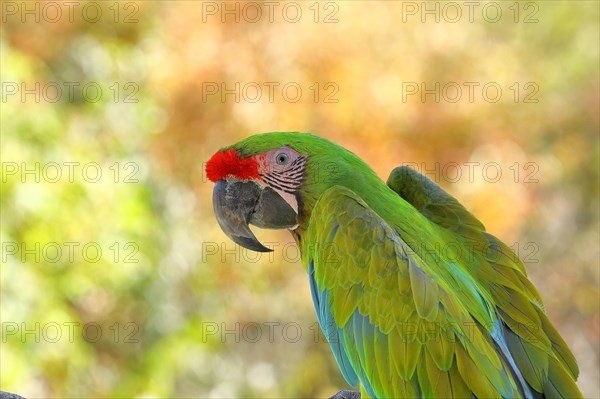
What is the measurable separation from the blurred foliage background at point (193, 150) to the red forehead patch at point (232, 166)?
6.30ft


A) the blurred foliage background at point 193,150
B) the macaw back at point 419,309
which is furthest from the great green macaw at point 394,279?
the blurred foliage background at point 193,150

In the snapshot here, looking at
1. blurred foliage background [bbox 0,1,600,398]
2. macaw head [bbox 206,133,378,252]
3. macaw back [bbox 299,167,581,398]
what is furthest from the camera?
blurred foliage background [bbox 0,1,600,398]

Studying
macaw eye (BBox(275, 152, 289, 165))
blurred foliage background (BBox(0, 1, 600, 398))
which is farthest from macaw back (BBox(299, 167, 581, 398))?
blurred foliage background (BBox(0, 1, 600, 398))

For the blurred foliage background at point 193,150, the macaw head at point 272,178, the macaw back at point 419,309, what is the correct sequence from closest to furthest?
1. the macaw back at point 419,309
2. the macaw head at point 272,178
3. the blurred foliage background at point 193,150

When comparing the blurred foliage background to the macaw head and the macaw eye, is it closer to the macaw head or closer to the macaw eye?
the macaw head

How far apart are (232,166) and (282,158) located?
12 centimetres

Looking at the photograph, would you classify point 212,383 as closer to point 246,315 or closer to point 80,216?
point 246,315

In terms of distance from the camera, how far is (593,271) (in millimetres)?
5543

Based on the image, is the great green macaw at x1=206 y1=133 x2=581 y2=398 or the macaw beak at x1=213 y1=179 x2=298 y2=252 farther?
the macaw beak at x1=213 y1=179 x2=298 y2=252

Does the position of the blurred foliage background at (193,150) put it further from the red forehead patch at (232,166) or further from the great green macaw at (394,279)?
the great green macaw at (394,279)

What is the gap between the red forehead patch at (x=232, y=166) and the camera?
1.73 m

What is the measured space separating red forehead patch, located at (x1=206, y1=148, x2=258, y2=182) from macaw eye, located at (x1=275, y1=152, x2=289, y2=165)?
55mm

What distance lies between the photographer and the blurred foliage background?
3.61 meters

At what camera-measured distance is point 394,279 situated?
1.45 metres
